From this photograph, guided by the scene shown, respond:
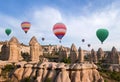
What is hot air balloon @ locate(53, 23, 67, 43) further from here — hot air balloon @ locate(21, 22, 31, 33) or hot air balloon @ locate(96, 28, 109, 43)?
hot air balloon @ locate(96, 28, 109, 43)

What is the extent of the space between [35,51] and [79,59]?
1871cm

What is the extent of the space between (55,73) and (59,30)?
16525 mm

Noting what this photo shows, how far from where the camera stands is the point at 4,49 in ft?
201

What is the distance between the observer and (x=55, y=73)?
3972 cm

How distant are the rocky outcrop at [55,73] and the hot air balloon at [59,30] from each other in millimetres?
14278

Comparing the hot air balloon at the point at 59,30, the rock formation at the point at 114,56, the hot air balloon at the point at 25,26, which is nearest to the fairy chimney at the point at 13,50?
the hot air balloon at the point at 25,26

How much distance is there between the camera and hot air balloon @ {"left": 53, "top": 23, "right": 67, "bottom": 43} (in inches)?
2142

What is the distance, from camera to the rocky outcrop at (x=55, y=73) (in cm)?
3906

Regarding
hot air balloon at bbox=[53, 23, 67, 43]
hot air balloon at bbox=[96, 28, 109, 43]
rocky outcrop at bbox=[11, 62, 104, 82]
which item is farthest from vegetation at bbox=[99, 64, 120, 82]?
hot air balloon at bbox=[53, 23, 67, 43]

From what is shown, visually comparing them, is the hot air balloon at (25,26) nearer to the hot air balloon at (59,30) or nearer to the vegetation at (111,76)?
the hot air balloon at (59,30)

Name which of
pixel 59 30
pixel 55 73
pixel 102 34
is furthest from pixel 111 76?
pixel 55 73

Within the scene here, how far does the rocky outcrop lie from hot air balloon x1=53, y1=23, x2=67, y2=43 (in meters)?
14.3

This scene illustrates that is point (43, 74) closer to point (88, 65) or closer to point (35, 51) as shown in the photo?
point (88, 65)

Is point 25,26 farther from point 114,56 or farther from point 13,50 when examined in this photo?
point 114,56
